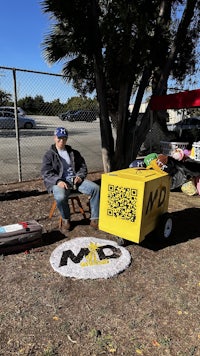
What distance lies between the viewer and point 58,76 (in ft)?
20.6

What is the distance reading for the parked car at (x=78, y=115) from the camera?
854 centimetres

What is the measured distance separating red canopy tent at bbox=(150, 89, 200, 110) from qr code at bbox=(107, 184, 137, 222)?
295 centimetres

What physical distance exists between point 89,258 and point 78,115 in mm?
6757

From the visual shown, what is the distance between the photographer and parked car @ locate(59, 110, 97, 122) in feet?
28.0

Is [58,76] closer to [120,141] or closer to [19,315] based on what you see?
[120,141]

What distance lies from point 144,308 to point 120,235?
3.10ft

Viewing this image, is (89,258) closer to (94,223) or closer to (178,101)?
(94,223)

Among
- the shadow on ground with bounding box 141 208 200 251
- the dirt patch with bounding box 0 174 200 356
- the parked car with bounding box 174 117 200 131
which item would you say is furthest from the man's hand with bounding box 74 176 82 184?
the parked car with bounding box 174 117 200 131

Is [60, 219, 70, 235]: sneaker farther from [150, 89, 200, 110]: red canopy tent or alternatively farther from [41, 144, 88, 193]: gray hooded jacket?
[150, 89, 200, 110]: red canopy tent

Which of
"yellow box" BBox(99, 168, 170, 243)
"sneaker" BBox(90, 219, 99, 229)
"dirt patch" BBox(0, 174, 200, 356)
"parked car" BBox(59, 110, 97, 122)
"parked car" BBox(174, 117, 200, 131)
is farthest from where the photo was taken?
"parked car" BBox(174, 117, 200, 131)

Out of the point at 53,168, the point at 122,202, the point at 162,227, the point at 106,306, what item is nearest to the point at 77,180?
the point at 53,168

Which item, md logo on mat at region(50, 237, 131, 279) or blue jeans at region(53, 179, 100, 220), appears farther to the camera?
blue jeans at region(53, 179, 100, 220)

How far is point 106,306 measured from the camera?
2510 mm

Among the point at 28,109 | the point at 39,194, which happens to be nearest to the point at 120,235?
the point at 39,194
